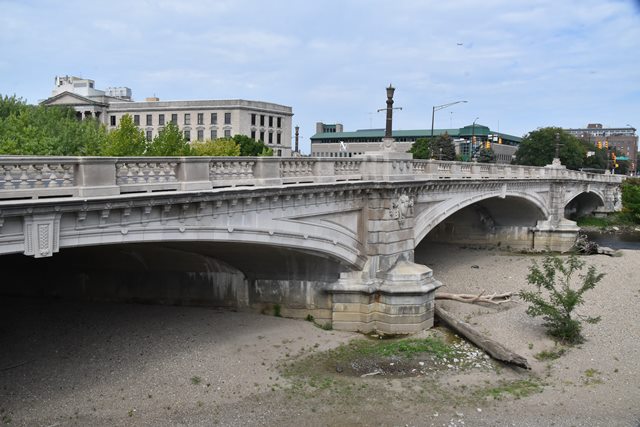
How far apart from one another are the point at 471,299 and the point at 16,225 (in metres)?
18.9

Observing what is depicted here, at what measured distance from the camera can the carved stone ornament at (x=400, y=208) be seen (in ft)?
71.8

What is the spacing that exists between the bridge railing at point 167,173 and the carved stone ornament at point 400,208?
32.2 inches

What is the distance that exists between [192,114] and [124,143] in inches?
2020

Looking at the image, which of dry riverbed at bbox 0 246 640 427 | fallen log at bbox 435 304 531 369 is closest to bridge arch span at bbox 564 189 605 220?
dry riverbed at bbox 0 246 640 427

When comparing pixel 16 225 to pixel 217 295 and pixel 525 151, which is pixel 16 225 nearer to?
pixel 217 295

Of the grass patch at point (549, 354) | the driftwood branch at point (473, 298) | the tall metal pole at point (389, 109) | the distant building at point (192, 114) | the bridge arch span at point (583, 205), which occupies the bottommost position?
the grass patch at point (549, 354)

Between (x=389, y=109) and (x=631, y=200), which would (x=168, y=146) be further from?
(x=631, y=200)

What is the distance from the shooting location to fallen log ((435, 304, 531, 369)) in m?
17.9

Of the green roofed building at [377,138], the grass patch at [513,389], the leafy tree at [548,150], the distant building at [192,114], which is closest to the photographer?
the grass patch at [513,389]

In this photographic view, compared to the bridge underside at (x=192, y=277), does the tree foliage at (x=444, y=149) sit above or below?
above

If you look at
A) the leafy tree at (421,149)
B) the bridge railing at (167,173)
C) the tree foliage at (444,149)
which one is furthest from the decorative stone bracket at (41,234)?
the leafy tree at (421,149)

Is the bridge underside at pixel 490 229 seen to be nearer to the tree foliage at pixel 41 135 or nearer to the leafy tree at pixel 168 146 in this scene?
the leafy tree at pixel 168 146

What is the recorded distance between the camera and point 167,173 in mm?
14117

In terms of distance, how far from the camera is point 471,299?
2538 centimetres
